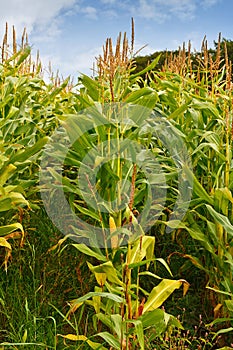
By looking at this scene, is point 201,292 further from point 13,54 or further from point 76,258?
point 13,54

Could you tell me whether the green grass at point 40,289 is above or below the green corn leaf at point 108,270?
below

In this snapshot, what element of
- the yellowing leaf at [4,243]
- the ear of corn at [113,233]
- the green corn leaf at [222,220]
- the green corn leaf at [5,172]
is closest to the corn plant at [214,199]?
the green corn leaf at [222,220]

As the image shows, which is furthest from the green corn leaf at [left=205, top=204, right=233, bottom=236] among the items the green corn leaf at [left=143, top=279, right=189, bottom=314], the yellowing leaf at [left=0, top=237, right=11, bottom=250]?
the yellowing leaf at [left=0, top=237, right=11, bottom=250]

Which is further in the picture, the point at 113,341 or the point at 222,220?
the point at 222,220

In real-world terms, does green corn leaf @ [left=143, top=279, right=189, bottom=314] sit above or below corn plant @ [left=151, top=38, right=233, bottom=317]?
below

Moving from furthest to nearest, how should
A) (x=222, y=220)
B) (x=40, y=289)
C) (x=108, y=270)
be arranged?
1. (x=40, y=289)
2. (x=222, y=220)
3. (x=108, y=270)

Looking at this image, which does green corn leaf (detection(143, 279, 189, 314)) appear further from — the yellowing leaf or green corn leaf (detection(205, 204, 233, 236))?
the yellowing leaf

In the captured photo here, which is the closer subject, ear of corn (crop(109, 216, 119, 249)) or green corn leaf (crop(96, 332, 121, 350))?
green corn leaf (crop(96, 332, 121, 350))

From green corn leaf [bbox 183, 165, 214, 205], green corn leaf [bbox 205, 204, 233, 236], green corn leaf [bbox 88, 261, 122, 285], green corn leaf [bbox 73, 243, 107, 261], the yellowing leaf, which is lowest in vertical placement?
green corn leaf [bbox 88, 261, 122, 285]

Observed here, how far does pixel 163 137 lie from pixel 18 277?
1.39 m

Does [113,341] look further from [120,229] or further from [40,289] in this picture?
[40,289]

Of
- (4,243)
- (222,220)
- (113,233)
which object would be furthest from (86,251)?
(222,220)

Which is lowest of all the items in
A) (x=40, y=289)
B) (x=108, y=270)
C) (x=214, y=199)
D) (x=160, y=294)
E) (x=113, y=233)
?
(x=40, y=289)

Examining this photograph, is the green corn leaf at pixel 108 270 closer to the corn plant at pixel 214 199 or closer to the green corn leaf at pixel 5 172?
the corn plant at pixel 214 199
